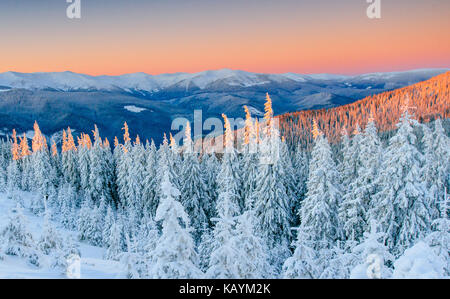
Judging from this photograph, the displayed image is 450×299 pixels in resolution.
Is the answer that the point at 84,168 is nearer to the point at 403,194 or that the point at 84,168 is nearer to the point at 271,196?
the point at 271,196

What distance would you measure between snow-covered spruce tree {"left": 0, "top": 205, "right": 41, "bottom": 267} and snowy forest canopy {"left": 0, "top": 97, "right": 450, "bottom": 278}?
0.14 ft

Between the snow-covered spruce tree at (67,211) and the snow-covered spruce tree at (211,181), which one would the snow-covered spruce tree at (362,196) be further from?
the snow-covered spruce tree at (67,211)

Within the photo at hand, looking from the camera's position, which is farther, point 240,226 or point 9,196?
point 9,196

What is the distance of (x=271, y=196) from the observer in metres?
24.8

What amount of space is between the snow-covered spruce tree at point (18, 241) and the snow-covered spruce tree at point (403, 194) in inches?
719

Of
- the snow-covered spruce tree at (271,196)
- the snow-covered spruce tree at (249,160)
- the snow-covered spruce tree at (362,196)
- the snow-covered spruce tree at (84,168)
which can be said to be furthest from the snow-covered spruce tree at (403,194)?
the snow-covered spruce tree at (84,168)

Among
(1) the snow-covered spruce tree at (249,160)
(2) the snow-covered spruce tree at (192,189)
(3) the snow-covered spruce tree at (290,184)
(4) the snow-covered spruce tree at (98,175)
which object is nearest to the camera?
(3) the snow-covered spruce tree at (290,184)

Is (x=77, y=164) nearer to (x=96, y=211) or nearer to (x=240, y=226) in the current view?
(x=96, y=211)

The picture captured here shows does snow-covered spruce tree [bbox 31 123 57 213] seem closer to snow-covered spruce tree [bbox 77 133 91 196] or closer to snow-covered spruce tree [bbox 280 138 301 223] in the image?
snow-covered spruce tree [bbox 77 133 91 196]

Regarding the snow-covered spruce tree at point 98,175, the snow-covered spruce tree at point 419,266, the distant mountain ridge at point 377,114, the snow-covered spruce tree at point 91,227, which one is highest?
the distant mountain ridge at point 377,114

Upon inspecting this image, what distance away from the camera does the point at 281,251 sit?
23.8 metres

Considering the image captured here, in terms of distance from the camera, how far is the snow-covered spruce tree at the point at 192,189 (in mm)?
31094
